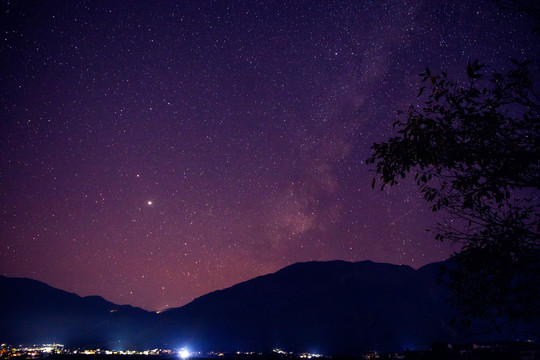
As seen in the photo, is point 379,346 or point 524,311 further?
point 379,346

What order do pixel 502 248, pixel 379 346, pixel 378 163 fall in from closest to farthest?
pixel 502 248 < pixel 378 163 < pixel 379 346

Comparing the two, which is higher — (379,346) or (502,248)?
(502,248)

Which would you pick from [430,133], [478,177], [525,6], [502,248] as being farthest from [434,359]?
[525,6]

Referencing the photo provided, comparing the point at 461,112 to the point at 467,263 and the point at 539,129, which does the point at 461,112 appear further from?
the point at 467,263

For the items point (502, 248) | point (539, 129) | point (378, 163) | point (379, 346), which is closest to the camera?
point (539, 129)

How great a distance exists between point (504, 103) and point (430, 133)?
1235 millimetres

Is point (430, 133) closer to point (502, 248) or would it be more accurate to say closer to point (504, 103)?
point (504, 103)

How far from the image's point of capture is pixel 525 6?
16.7 ft

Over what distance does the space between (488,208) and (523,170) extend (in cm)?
90

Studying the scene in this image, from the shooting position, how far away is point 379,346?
615ft

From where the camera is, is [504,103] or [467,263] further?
[467,263]

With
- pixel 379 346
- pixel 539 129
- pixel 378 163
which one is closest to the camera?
pixel 539 129

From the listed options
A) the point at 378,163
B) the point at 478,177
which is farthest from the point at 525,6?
the point at 378,163

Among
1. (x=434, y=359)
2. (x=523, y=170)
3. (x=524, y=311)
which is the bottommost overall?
(x=434, y=359)
